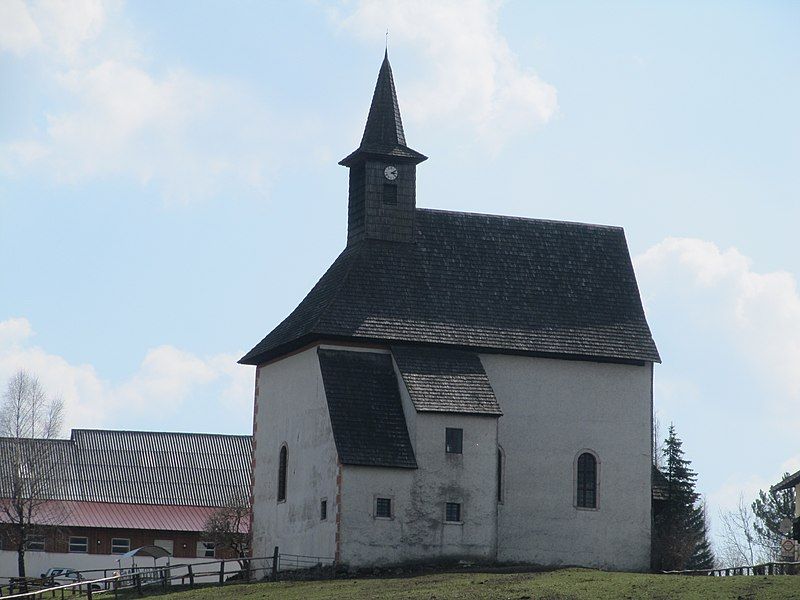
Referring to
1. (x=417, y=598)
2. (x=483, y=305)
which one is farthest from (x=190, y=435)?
(x=417, y=598)

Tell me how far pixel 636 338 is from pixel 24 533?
105ft

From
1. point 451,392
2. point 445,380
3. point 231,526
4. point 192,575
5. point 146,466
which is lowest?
point 192,575

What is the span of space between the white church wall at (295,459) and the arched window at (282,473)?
0.84ft

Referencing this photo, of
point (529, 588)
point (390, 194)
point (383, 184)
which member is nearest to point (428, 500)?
point (529, 588)

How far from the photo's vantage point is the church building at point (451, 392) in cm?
4603

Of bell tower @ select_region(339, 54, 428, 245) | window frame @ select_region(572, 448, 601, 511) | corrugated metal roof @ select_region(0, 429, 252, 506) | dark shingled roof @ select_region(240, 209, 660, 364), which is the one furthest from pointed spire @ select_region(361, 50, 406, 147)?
corrugated metal roof @ select_region(0, 429, 252, 506)

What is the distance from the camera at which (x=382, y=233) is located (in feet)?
170

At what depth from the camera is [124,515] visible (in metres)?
77.2

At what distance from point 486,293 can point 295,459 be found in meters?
8.39

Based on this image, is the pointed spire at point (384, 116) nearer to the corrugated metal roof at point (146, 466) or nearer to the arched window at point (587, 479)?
the arched window at point (587, 479)

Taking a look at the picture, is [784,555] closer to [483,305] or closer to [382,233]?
[483,305]

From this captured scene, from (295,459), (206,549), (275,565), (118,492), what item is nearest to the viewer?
(275,565)

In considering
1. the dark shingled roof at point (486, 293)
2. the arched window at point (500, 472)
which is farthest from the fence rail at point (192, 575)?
the dark shingled roof at point (486, 293)

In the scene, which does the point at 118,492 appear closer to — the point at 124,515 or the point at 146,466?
the point at 124,515
